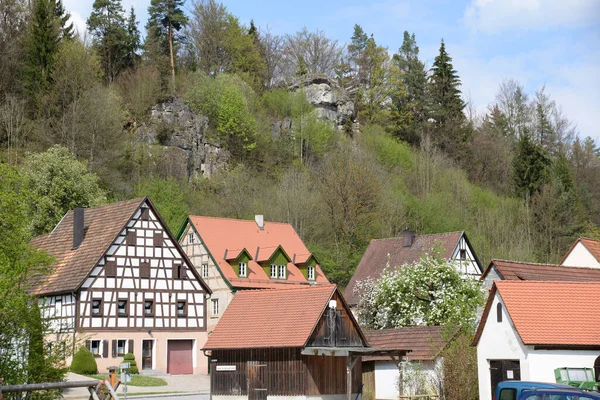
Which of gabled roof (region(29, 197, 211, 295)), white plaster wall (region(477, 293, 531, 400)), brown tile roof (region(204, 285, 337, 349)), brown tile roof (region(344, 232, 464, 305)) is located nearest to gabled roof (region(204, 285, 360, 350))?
brown tile roof (region(204, 285, 337, 349))

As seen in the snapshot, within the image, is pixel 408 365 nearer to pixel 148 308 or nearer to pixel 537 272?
pixel 537 272

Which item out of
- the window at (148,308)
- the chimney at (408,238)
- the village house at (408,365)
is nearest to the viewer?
the village house at (408,365)

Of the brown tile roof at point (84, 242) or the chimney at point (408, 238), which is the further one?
the chimney at point (408, 238)

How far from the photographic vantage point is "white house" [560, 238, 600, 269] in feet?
168

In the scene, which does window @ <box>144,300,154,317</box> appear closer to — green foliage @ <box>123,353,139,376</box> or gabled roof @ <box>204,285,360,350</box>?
green foliage @ <box>123,353,139,376</box>

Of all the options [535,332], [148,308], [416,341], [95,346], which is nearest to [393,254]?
[148,308]

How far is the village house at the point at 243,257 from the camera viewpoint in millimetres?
57031

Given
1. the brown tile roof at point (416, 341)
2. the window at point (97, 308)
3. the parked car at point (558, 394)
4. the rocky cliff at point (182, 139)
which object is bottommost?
the parked car at point (558, 394)

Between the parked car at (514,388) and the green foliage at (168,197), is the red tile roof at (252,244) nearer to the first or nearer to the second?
the green foliage at (168,197)

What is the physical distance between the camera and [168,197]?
71.2 meters

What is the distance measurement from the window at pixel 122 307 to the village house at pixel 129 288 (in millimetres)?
53

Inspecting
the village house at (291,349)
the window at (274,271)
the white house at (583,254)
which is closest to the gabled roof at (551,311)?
the village house at (291,349)

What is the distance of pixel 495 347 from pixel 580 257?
2131 cm

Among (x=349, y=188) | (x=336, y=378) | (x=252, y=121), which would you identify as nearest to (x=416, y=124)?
(x=252, y=121)
